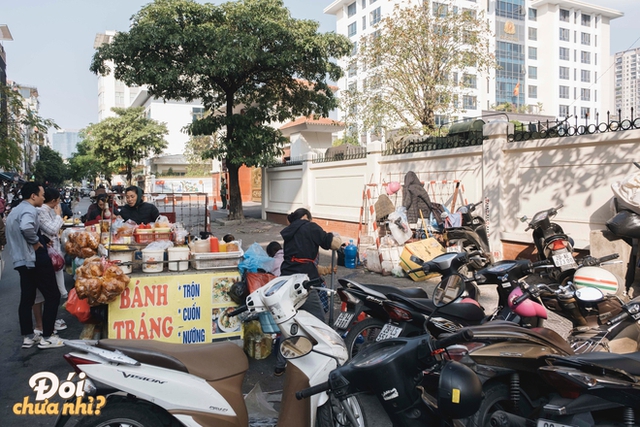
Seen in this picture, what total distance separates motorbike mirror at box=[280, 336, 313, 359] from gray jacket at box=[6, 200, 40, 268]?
3581mm

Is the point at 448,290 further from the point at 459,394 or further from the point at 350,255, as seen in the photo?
the point at 350,255

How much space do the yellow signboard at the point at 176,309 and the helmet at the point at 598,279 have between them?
130 inches

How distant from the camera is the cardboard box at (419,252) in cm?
883

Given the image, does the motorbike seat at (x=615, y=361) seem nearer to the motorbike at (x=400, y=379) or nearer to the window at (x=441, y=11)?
the motorbike at (x=400, y=379)

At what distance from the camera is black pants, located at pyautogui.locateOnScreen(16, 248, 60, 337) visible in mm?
5418

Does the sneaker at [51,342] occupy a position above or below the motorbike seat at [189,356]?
below

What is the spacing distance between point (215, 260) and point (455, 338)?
10.6ft

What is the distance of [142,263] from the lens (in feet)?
16.2

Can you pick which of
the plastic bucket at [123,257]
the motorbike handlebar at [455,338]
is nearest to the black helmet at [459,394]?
the motorbike handlebar at [455,338]

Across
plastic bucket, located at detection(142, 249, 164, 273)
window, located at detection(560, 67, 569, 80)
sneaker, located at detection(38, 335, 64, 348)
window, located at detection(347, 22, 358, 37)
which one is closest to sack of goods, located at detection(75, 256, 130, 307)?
plastic bucket, located at detection(142, 249, 164, 273)

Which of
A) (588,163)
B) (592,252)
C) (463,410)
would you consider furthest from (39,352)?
(588,163)

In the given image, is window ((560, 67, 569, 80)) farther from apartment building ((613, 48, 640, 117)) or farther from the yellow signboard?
the yellow signboard

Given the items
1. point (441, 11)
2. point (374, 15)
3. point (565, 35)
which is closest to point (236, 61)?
point (441, 11)

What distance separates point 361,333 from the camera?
4539 millimetres
